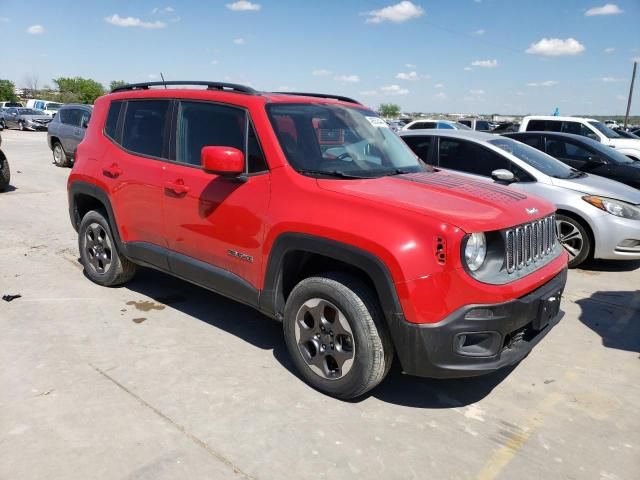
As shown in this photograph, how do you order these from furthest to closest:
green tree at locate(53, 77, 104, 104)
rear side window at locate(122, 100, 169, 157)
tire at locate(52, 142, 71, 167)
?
green tree at locate(53, 77, 104, 104), tire at locate(52, 142, 71, 167), rear side window at locate(122, 100, 169, 157)

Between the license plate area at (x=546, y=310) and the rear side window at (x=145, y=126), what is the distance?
9.73 feet

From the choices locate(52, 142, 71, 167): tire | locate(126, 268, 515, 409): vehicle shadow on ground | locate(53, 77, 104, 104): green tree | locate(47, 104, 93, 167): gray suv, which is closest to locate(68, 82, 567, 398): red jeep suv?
locate(126, 268, 515, 409): vehicle shadow on ground

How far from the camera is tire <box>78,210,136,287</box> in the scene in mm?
4961

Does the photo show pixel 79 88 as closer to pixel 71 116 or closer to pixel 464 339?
pixel 71 116

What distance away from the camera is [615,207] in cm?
614

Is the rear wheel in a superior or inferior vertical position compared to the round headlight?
inferior

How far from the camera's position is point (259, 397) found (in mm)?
3314

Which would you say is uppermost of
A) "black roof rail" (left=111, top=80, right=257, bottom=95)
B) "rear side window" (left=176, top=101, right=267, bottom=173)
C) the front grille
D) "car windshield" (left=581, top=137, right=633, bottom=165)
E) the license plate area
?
"black roof rail" (left=111, top=80, right=257, bottom=95)

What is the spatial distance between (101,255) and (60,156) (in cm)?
1097

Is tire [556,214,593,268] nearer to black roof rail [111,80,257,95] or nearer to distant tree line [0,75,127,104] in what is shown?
black roof rail [111,80,257,95]

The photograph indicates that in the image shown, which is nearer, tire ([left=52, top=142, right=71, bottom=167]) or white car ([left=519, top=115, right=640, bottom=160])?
white car ([left=519, top=115, right=640, bottom=160])

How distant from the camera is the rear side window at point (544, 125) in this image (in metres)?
14.0

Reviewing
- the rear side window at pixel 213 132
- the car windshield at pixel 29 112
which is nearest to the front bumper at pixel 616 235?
the rear side window at pixel 213 132

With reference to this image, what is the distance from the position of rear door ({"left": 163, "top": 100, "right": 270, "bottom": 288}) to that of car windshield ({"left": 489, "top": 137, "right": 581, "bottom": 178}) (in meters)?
4.14
